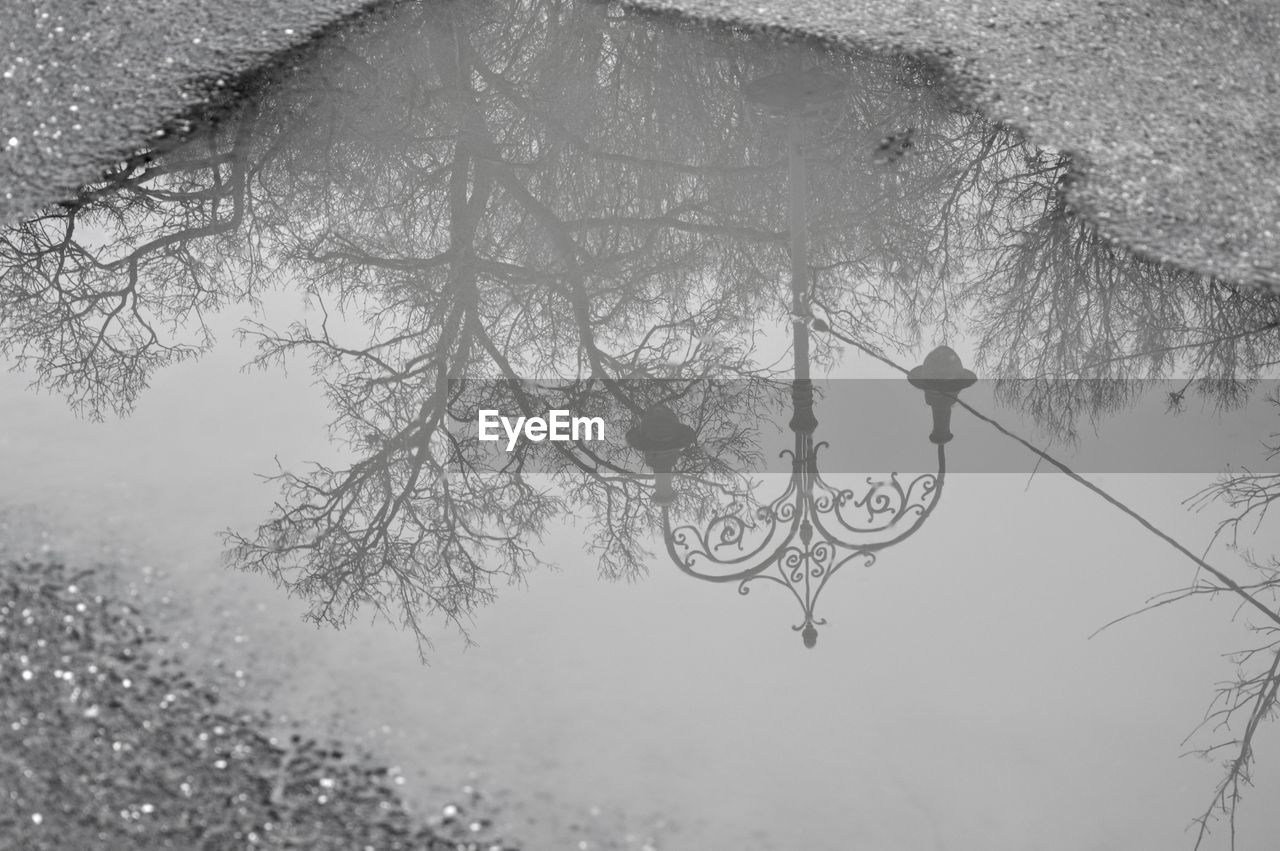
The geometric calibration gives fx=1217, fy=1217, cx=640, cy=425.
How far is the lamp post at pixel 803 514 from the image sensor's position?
2.81 m

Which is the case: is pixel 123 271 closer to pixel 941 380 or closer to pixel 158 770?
pixel 158 770

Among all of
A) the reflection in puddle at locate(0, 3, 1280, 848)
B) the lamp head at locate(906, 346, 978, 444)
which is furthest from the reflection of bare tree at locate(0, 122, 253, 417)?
the lamp head at locate(906, 346, 978, 444)

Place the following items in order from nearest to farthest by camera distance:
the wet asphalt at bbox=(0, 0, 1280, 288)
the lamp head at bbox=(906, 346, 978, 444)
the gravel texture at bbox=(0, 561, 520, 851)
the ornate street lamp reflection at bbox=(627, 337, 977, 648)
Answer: the gravel texture at bbox=(0, 561, 520, 851) < the ornate street lamp reflection at bbox=(627, 337, 977, 648) < the lamp head at bbox=(906, 346, 978, 444) < the wet asphalt at bbox=(0, 0, 1280, 288)

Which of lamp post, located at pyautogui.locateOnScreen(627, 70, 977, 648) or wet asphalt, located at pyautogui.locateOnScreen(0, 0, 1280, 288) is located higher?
wet asphalt, located at pyautogui.locateOnScreen(0, 0, 1280, 288)

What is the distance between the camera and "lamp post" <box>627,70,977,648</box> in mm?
2812

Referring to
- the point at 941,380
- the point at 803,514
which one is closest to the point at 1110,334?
the point at 941,380

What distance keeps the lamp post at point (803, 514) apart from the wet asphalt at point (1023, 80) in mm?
971

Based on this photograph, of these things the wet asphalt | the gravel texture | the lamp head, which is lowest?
the gravel texture

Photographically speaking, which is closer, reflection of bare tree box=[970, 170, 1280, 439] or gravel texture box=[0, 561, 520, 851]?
gravel texture box=[0, 561, 520, 851]

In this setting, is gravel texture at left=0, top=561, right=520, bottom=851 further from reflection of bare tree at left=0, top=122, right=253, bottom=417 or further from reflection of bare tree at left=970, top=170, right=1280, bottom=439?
reflection of bare tree at left=970, top=170, right=1280, bottom=439

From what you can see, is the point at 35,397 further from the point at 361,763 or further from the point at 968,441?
the point at 968,441

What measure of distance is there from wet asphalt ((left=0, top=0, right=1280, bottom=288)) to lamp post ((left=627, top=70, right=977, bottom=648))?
97 centimetres

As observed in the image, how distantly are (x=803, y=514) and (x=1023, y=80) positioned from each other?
2211 millimetres

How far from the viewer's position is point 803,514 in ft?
9.77
